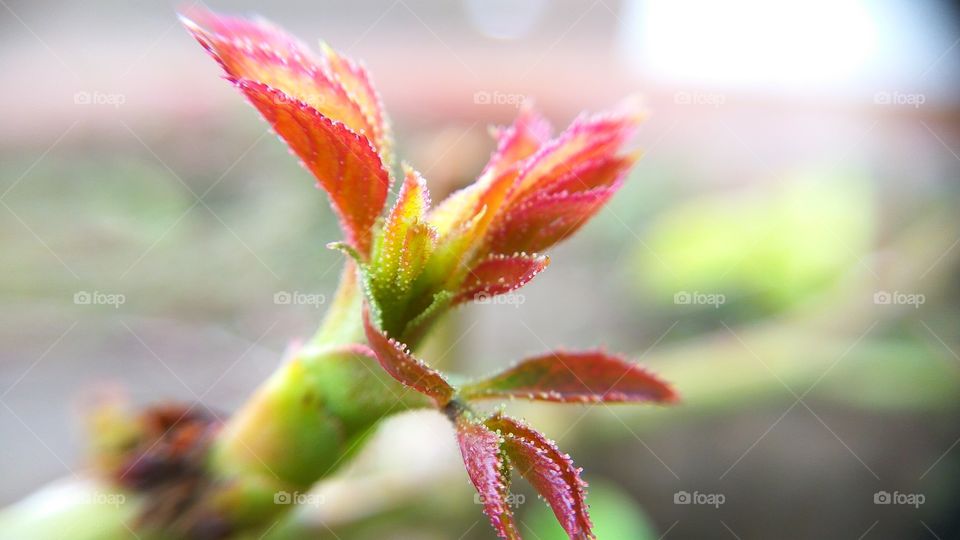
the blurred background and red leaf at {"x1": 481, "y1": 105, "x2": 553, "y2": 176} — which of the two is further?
the blurred background

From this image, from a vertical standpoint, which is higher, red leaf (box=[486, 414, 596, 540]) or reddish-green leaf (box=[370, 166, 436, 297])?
reddish-green leaf (box=[370, 166, 436, 297])

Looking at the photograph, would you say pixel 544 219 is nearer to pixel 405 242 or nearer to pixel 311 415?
pixel 405 242

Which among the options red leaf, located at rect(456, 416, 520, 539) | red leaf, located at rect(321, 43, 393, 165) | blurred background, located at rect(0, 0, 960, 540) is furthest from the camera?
blurred background, located at rect(0, 0, 960, 540)

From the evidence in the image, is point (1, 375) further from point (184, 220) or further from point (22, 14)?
Answer: point (22, 14)

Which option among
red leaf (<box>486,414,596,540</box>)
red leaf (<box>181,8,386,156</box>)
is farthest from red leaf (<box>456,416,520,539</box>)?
red leaf (<box>181,8,386,156</box>)

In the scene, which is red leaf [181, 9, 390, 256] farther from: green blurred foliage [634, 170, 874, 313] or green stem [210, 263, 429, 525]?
green blurred foliage [634, 170, 874, 313]

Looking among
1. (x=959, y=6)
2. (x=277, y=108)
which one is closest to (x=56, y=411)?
(x=277, y=108)

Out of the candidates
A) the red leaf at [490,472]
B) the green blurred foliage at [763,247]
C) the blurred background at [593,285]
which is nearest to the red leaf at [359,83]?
the red leaf at [490,472]

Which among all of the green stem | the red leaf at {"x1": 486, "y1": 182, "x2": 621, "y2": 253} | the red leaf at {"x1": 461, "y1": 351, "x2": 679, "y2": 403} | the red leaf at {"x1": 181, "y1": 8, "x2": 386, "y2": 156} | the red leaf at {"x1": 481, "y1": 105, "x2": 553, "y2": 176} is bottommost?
the red leaf at {"x1": 461, "y1": 351, "x2": 679, "y2": 403}
